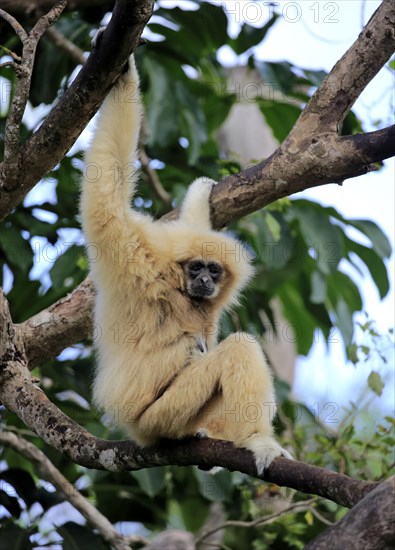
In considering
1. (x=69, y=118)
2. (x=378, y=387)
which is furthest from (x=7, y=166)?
(x=378, y=387)

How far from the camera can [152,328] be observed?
15.9ft

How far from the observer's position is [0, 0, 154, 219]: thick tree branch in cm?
382

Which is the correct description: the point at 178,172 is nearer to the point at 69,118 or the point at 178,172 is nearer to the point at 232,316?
the point at 232,316

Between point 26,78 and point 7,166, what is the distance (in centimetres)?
52

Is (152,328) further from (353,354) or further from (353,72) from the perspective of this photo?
(353,72)

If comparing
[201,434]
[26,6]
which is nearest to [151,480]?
[201,434]

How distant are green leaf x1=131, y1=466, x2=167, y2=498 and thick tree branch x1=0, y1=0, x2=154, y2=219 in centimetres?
260

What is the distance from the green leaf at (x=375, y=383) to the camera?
5.75 metres

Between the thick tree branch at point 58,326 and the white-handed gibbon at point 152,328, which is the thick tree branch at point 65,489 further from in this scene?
the white-handed gibbon at point 152,328

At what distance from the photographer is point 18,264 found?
6.71m

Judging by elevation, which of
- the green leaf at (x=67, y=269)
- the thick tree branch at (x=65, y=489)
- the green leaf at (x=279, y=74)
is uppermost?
the green leaf at (x=279, y=74)

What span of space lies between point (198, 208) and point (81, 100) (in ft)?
5.38

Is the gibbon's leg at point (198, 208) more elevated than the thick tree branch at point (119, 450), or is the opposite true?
the gibbon's leg at point (198, 208)

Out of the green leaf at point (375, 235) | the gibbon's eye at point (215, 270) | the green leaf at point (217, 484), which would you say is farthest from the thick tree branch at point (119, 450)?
the green leaf at point (375, 235)
